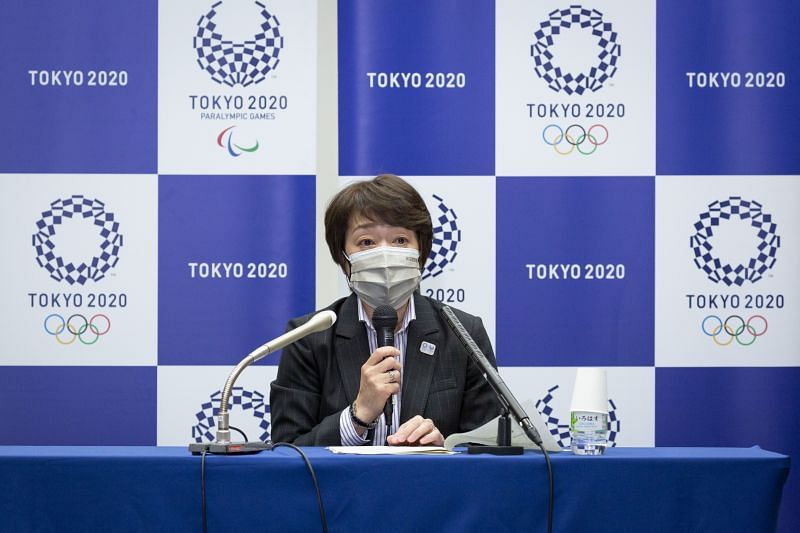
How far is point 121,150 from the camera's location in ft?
10.00

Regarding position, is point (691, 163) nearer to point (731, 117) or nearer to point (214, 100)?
point (731, 117)

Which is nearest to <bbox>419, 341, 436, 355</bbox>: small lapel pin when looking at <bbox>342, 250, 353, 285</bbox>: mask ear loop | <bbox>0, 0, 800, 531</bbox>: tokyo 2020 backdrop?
<bbox>342, 250, 353, 285</bbox>: mask ear loop

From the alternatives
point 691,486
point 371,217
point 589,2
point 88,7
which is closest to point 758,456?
point 691,486

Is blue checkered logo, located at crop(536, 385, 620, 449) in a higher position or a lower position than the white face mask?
lower

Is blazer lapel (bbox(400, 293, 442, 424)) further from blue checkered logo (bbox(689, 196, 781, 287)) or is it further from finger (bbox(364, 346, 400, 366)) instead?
blue checkered logo (bbox(689, 196, 781, 287))

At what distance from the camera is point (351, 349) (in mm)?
2312

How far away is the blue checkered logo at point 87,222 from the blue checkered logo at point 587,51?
1.64 m

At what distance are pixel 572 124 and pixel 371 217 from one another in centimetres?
111

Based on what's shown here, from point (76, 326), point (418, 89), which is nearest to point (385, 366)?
point (418, 89)

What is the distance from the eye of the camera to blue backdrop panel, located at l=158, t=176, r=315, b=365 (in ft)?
9.98

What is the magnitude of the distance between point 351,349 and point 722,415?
1525 millimetres

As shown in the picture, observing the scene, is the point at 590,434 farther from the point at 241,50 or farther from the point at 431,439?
the point at 241,50

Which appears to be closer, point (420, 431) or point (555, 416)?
point (420, 431)

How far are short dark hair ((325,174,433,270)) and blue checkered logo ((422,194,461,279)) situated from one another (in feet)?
2.15
